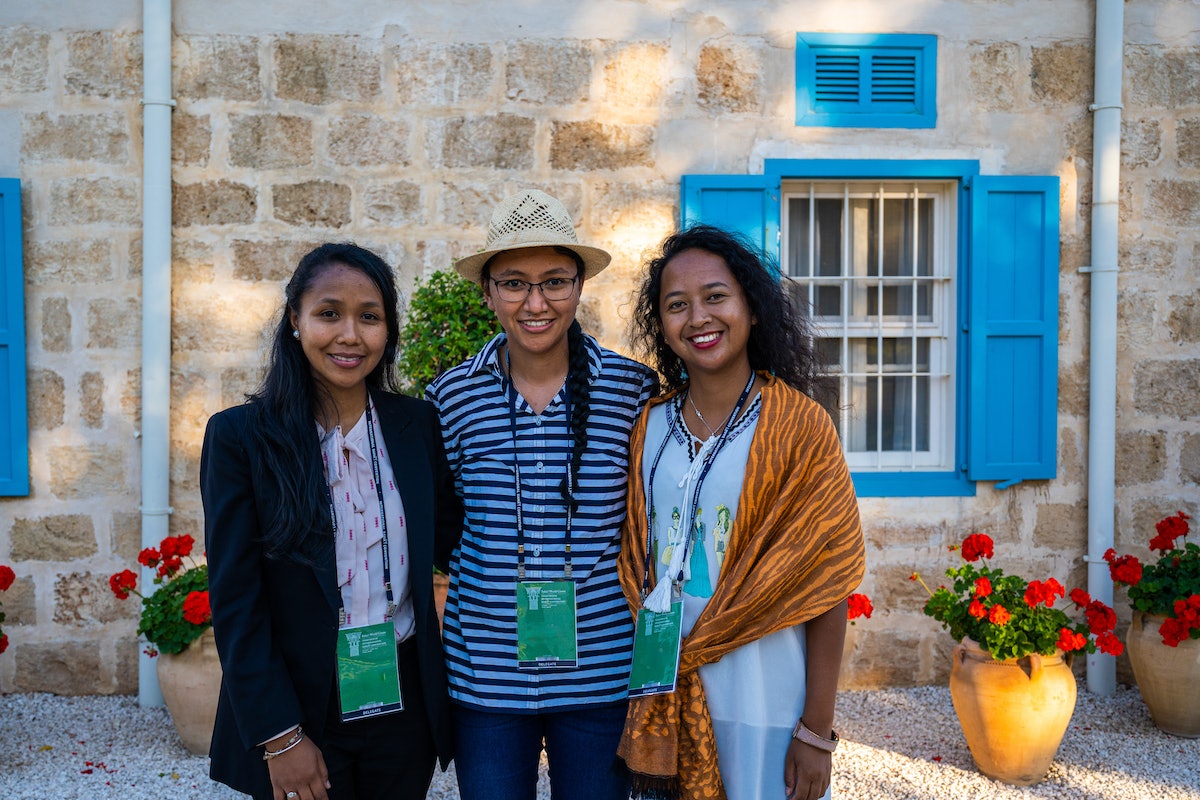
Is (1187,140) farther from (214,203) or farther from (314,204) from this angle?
(214,203)

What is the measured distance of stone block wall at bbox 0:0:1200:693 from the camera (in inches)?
176

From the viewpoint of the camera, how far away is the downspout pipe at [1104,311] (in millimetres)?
4645

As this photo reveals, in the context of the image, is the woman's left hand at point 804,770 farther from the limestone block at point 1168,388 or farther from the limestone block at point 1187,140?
the limestone block at point 1187,140

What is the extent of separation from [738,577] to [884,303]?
3294 millimetres

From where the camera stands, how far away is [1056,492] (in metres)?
4.79

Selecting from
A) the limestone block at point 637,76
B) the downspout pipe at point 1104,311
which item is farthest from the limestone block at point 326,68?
the downspout pipe at point 1104,311

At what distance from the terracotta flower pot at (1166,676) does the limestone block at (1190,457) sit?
905mm

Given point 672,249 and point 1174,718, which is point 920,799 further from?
point 672,249

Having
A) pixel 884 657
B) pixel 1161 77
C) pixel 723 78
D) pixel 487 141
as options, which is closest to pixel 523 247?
pixel 487 141

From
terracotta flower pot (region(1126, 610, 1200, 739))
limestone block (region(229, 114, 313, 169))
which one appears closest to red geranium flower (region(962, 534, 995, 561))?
terracotta flower pot (region(1126, 610, 1200, 739))

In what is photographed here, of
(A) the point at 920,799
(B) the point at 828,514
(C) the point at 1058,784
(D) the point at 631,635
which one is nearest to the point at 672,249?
(B) the point at 828,514

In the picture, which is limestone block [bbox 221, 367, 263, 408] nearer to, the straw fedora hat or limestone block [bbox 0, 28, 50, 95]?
limestone block [bbox 0, 28, 50, 95]

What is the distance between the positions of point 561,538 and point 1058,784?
2.81 m

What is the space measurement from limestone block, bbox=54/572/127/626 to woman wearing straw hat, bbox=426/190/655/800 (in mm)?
3135
